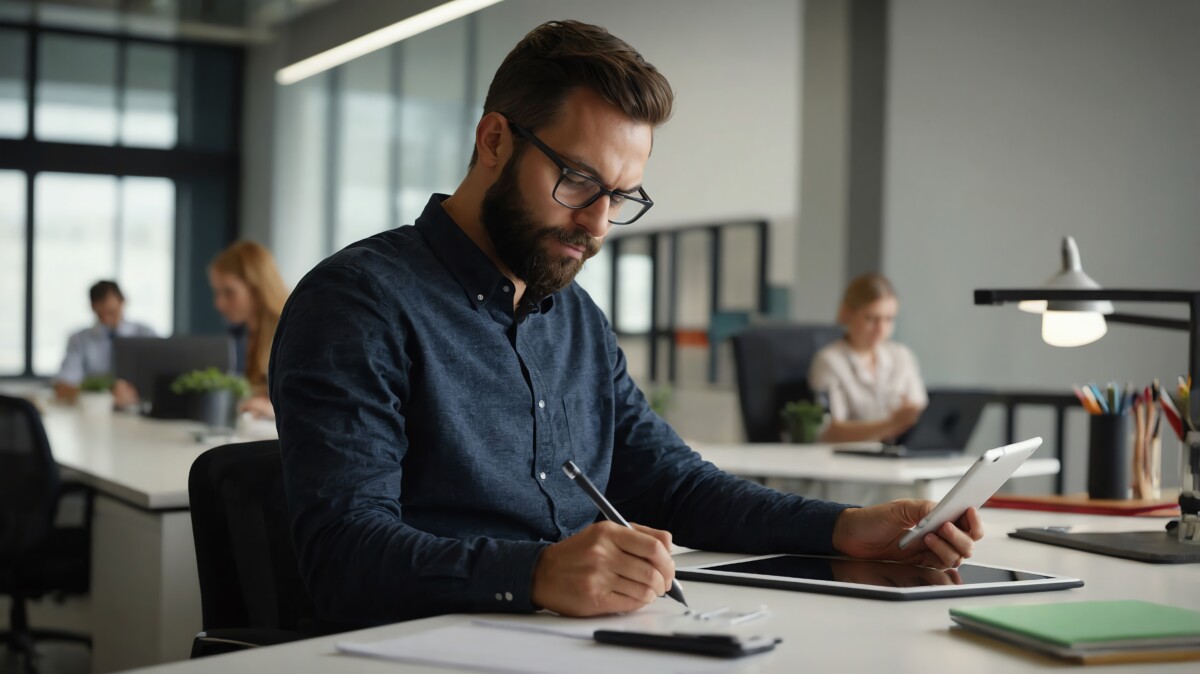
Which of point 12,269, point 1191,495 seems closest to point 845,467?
point 1191,495

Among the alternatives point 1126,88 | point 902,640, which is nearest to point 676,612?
point 902,640

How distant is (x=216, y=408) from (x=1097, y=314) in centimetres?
270

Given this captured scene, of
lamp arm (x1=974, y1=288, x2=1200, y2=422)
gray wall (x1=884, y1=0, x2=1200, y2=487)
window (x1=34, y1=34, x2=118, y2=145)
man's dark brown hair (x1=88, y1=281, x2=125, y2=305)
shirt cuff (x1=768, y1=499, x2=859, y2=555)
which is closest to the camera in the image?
shirt cuff (x1=768, y1=499, x2=859, y2=555)

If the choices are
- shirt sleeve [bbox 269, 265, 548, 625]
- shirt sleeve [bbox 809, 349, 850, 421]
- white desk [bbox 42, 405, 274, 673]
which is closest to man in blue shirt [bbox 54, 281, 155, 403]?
white desk [bbox 42, 405, 274, 673]

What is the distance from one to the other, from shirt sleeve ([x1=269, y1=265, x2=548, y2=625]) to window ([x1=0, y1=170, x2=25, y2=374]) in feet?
28.0

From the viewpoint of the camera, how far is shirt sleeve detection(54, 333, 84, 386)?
6629 mm

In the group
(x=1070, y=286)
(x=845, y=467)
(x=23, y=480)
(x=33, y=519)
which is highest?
(x=1070, y=286)

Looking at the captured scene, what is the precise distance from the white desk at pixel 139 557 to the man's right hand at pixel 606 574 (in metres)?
1.29

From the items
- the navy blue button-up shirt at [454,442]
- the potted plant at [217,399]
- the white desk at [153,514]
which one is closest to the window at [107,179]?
the potted plant at [217,399]

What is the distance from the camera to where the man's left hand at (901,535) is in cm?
155

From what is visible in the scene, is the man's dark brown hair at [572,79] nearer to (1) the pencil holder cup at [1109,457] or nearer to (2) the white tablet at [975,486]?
(2) the white tablet at [975,486]

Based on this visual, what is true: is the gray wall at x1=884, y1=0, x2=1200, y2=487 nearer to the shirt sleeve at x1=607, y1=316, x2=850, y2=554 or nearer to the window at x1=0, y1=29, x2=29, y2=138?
the shirt sleeve at x1=607, y1=316, x2=850, y2=554

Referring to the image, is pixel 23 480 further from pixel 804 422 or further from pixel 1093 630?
pixel 1093 630

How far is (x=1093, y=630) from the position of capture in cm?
113
